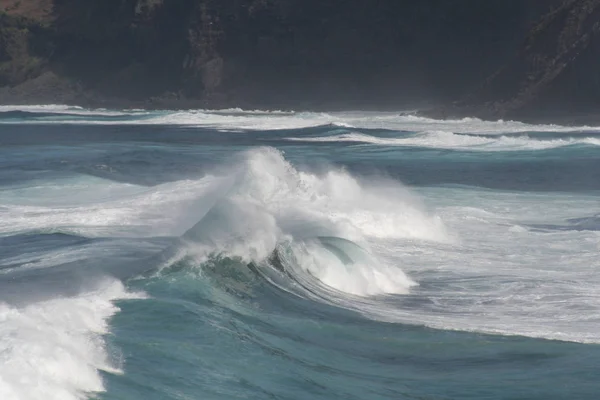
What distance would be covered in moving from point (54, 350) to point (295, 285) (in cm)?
434

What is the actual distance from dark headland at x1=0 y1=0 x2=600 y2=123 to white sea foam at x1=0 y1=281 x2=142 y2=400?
46371 millimetres

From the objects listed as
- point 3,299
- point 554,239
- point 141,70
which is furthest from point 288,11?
point 3,299

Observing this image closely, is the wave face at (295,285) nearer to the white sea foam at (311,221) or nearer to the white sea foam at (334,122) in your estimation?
the white sea foam at (311,221)

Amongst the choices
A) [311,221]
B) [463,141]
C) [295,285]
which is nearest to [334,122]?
[463,141]

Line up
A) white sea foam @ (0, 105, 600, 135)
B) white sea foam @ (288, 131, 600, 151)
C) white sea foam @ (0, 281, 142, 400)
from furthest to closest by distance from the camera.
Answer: white sea foam @ (0, 105, 600, 135)
white sea foam @ (288, 131, 600, 151)
white sea foam @ (0, 281, 142, 400)

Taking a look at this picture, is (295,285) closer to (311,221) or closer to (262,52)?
(311,221)

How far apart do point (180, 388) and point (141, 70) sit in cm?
6228

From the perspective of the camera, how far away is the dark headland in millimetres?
61219

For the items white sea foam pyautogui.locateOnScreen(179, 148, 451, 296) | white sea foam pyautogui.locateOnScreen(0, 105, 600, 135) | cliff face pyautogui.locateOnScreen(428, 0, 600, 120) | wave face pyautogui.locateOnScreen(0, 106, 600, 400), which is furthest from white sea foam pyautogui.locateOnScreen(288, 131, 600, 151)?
white sea foam pyautogui.locateOnScreen(179, 148, 451, 296)

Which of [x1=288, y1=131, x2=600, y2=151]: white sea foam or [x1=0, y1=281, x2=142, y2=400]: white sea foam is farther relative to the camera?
[x1=288, y1=131, x2=600, y2=151]: white sea foam

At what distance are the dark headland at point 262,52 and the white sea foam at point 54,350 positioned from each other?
46371mm

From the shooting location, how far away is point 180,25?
6888 cm

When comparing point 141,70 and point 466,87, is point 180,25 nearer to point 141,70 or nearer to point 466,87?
point 141,70

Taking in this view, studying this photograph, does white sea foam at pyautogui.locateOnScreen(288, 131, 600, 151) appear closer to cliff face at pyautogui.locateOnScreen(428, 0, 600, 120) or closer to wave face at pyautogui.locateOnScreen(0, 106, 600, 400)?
cliff face at pyautogui.locateOnScreen(428, 0, 600, 120)
